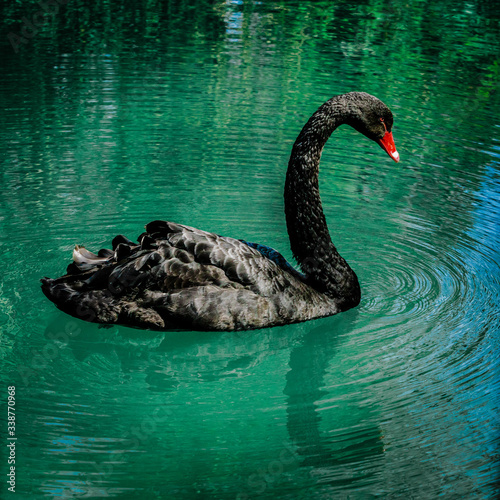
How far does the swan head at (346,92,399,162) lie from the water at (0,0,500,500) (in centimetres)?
121

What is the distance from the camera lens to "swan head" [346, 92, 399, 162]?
5.56 m

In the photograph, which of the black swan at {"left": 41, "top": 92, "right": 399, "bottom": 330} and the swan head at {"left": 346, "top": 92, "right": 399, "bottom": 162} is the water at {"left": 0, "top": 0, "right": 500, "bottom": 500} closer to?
the black swan at {"left": 41, "top": 92, "right": 399, "bottom": 330}

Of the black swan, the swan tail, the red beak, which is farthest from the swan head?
the swan tail

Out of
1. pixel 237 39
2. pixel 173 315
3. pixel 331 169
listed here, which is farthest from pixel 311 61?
pixel 173 315

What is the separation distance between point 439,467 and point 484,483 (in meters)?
0.23

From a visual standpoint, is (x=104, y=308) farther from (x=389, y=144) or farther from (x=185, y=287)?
(x=389, y=144)

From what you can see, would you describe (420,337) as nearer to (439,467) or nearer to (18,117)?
(439,467)

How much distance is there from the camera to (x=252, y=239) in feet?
21.8

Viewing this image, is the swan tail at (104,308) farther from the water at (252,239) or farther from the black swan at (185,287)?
the water at (252,239)

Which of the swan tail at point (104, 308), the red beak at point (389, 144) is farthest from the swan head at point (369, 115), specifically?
the swan tail at point (104, 308)

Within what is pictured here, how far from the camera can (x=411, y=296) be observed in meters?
5.71

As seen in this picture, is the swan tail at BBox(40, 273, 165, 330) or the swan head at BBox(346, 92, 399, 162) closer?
the swan tail at BBox(40, 273, 165, 330)

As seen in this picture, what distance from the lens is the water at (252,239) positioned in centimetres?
390

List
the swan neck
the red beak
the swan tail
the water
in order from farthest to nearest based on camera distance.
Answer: the red beak, the swan neck, the swan tail, the water
